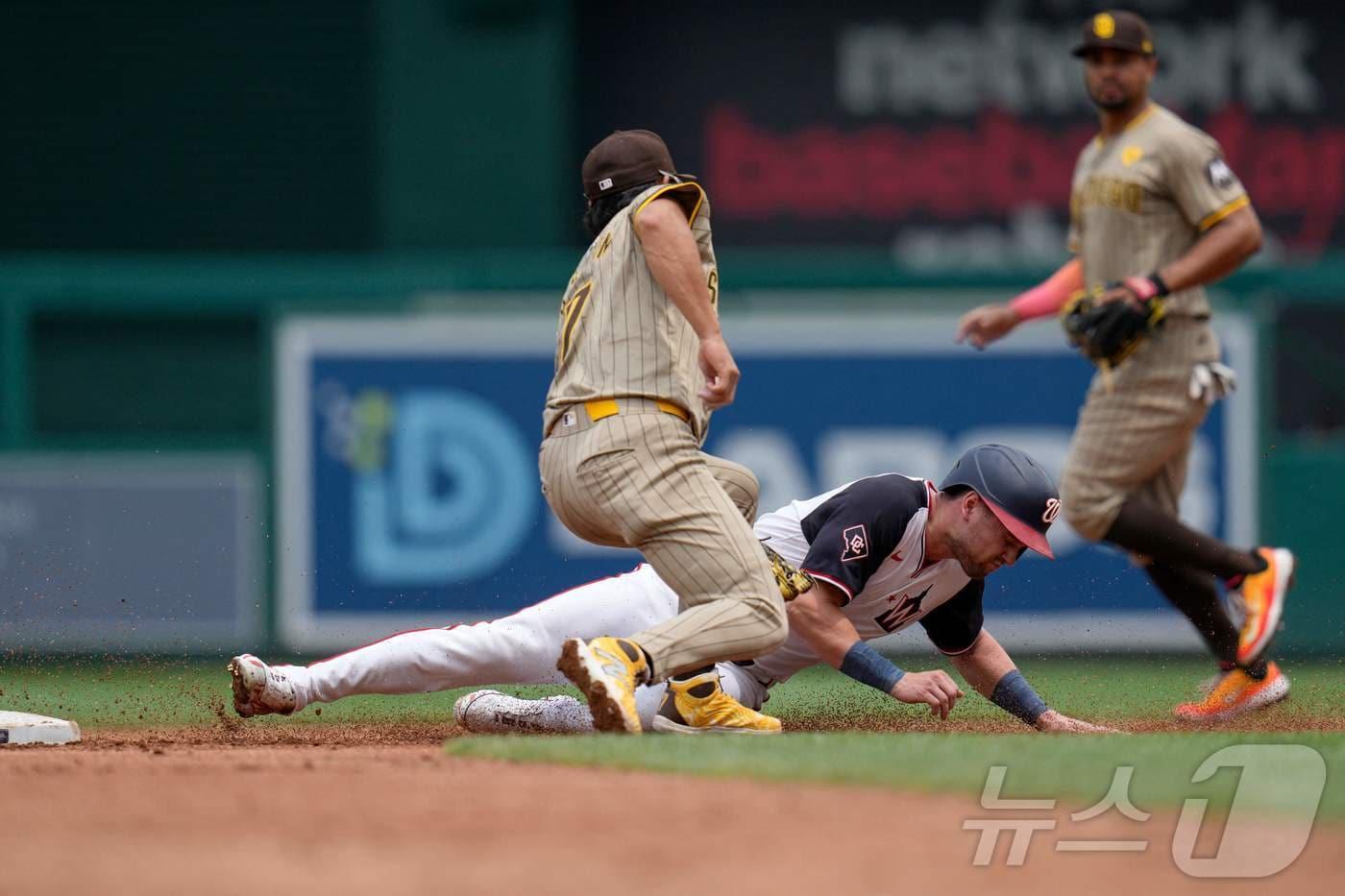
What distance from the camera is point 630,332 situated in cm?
472

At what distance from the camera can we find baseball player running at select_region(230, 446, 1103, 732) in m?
4.89

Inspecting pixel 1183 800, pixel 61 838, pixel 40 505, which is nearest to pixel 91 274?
pixel 40 505

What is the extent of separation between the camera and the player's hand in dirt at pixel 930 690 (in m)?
4.80

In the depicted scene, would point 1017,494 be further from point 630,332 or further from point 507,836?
point 507,836

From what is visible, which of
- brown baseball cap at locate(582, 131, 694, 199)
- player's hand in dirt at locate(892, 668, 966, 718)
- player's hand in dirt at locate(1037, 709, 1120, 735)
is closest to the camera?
player's hand in dirt at locate(892, 668, 966, 718)

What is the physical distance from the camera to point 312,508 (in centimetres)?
799

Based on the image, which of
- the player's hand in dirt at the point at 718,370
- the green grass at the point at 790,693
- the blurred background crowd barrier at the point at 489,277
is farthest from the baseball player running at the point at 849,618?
the blurred background crowd barrier at the point at 489,277

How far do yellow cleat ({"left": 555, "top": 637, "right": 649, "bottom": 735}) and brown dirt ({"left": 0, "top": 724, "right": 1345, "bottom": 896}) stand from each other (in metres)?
0.32

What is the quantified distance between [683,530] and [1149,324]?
5.68 ft

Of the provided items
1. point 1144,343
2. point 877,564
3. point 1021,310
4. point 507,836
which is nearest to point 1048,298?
point 1021,310

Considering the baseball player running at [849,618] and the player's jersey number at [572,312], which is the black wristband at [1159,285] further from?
the player's jersey number at [572,312]

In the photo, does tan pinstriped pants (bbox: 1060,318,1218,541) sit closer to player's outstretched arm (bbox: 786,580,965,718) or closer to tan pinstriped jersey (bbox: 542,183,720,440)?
player's outstretched arm (bbox: 786,580,965,718)

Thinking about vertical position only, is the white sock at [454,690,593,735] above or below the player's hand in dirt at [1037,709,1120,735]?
below

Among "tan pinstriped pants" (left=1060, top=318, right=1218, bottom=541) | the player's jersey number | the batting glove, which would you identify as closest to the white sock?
the player's jersey number
